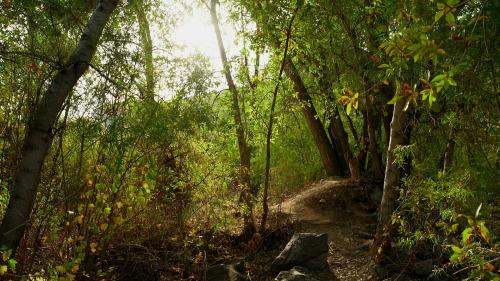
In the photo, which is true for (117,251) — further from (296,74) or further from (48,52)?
(296,74)

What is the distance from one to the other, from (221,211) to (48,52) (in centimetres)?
446

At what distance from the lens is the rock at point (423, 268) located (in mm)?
6375

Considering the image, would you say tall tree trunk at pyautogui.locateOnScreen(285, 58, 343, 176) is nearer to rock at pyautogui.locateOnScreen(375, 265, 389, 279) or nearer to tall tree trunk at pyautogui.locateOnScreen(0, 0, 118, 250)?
rock at pyautogui.locateOnScreen(375, 265, 389, 279)

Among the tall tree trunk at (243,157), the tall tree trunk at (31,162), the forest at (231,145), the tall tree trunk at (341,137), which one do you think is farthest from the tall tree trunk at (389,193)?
the tall tree trunk at (341,137)

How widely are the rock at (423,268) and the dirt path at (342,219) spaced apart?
73cm

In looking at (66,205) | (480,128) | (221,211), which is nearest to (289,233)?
(221,211)

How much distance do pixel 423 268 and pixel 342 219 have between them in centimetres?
351

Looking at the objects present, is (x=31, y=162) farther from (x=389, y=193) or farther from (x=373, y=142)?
(x=373, y=142)

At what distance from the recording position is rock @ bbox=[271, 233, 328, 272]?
271 inches

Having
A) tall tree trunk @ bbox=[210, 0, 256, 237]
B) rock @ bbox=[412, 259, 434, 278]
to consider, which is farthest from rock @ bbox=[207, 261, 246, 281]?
rock @ bbox=[412, 259, 434, 278]

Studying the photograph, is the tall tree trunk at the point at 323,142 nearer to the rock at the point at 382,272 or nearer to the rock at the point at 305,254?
the rock at the point at 305,254

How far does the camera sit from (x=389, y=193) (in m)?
6.82

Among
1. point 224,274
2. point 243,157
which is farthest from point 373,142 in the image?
point 224,274

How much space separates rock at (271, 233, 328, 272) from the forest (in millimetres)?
27
